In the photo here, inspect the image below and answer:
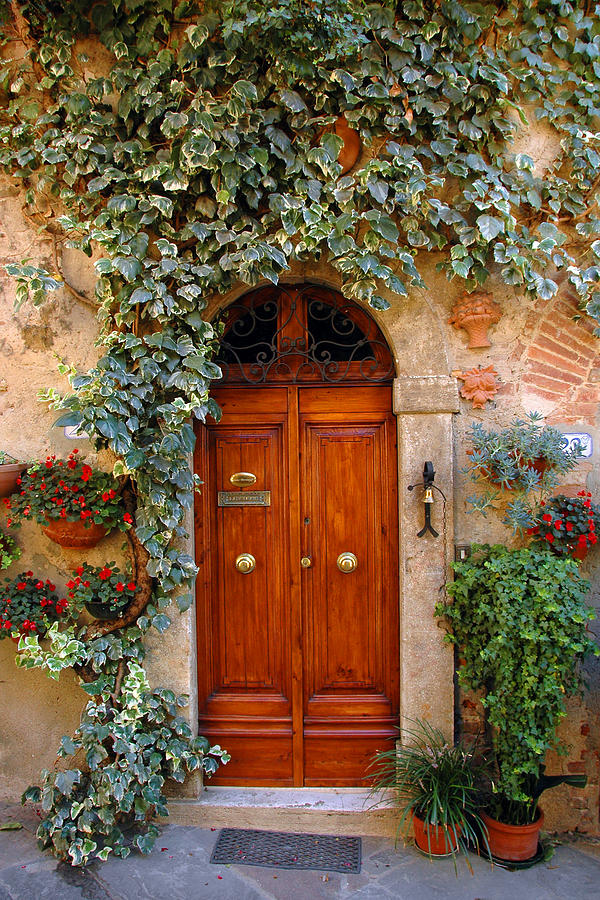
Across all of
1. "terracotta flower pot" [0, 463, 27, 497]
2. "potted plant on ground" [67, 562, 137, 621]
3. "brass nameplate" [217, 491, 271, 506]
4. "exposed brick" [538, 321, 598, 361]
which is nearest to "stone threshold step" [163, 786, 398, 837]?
"potted plant on ground" [67, 562, 137, 621]

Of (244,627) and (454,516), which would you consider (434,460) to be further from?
(244,627)

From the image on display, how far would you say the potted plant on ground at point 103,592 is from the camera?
10.8 ft

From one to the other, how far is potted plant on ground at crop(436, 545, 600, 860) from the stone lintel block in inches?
32.8

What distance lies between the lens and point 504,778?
3.02 meters

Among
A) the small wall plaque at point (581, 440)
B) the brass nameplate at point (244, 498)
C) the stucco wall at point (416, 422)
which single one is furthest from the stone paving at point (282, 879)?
the small wall plaque at point (581, 440)

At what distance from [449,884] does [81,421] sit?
9.01 feet

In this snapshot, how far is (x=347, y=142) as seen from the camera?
343 centimetres

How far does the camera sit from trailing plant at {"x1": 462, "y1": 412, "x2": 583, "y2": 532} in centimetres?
328

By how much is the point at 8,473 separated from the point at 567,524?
2.85m

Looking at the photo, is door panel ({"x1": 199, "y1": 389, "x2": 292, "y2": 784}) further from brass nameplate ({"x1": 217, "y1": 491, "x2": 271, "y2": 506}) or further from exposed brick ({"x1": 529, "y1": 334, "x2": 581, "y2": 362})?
exposed brick ({"x1": 529, "y1": 334, "x2": 581, "y2": 362})

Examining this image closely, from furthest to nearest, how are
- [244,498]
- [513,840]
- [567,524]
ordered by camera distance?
[244,498] → [567,524] → [513,840]

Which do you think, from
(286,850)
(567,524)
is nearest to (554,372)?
(567,524)

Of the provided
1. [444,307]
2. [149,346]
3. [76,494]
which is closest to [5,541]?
[76,494]

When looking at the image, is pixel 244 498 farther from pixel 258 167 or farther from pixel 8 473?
pixel 258 167
